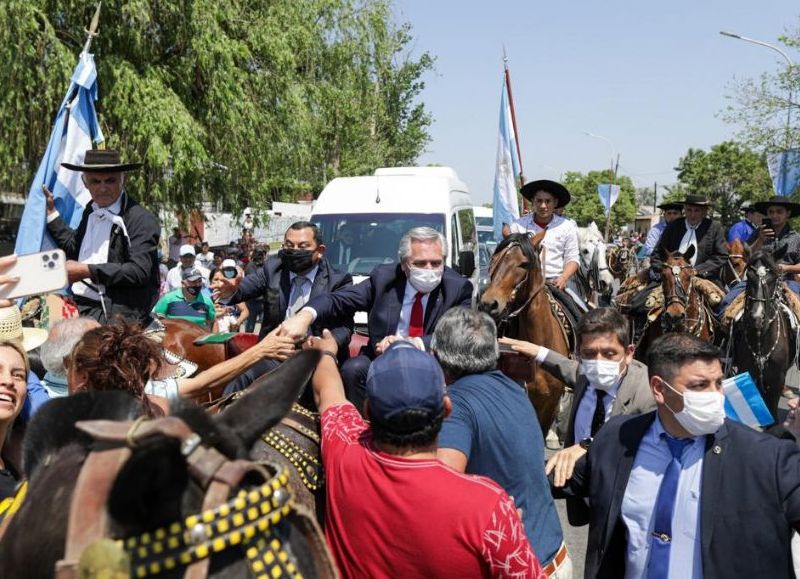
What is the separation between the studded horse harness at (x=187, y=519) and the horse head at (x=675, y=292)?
694 cm

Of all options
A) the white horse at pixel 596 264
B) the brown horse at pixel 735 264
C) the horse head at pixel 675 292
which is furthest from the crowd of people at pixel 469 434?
the white horse at pixel 596 264

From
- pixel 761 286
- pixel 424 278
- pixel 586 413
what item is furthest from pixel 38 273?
pixel 761 286

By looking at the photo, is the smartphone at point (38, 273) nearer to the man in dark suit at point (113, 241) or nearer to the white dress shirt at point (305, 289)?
the man in dark suit at point (113, 241)

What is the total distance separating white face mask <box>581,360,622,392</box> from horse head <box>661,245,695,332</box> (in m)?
4.03

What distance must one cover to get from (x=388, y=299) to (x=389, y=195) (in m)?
5.30

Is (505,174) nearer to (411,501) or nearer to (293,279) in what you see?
(293,279)

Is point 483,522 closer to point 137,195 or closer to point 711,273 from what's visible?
point 711,273

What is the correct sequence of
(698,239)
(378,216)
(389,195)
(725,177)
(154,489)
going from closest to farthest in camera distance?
1. (154,489)
2. (698,239)
3. (378,216)
4. (389,195)
5. (725,177)

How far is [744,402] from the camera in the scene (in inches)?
136

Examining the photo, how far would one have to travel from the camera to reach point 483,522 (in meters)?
2.03

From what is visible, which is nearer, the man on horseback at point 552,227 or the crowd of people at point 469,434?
the crowd of people at point 469,434

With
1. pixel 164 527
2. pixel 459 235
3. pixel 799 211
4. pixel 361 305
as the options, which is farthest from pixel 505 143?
pixel 164 527

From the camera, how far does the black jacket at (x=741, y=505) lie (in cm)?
262

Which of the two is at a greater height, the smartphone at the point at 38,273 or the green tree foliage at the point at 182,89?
the green tree foliage at the point at 182,89
